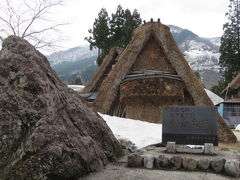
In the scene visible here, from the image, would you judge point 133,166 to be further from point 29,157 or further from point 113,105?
point 113,105

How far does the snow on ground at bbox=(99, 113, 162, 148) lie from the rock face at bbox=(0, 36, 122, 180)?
1.99 meters

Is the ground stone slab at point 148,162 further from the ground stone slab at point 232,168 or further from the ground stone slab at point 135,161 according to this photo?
the ground stone slab at point 232,168

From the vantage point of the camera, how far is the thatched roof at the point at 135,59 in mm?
9914

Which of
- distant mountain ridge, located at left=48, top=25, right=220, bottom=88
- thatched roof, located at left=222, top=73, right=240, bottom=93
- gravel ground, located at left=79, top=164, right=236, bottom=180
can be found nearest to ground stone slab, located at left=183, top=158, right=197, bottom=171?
gravel ground, located at left=79, top=164, right=236, bottom=180

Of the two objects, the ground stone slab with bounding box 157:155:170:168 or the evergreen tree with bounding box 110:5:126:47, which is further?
the evergreen tree with bounding box 110:5:126:47

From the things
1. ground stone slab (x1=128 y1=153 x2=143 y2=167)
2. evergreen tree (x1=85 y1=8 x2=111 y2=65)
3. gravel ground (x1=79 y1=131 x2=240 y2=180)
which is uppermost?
evergreen tree (x1=85 y1=8 x2=111 y2=65)

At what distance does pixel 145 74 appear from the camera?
1007 cm

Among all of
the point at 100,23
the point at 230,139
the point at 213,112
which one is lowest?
the point at 230,139

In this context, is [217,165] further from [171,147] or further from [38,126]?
[38,126]

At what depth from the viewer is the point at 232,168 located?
3891 mm

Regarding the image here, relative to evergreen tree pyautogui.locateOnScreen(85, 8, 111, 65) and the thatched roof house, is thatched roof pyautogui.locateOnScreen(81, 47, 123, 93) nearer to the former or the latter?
evergreen tree pyautogui.locateOnScreen(85, 8, 111, 65)

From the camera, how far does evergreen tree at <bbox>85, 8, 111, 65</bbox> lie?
78.6ft

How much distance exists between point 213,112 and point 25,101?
3.31 meters

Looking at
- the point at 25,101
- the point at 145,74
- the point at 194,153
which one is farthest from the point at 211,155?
the point at 145,74
